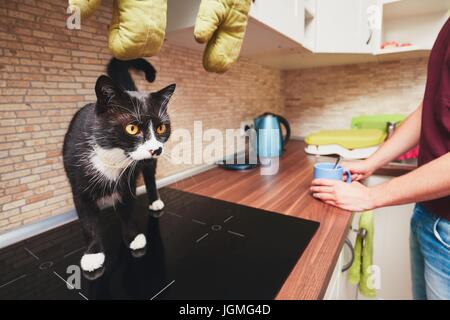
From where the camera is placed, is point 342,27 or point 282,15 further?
point 342,27

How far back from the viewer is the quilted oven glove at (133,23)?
0.35 metres

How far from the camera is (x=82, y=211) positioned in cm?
50

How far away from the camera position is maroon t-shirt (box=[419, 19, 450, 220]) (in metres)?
0.59

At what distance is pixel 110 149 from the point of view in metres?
0.48

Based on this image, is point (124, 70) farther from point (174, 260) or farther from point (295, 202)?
point (295, 202)

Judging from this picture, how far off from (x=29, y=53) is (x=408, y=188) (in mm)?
946

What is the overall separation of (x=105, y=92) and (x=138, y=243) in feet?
1.09

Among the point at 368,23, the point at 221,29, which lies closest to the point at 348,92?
the point at 368,23

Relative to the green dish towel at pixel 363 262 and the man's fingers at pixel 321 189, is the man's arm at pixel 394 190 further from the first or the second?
the green dish towel at pixel 363 262

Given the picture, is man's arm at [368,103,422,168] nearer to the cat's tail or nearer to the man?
Answer: the man

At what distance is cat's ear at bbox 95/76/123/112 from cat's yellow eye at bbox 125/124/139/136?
0.18 feet

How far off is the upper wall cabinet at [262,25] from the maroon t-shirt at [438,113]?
1.50ft

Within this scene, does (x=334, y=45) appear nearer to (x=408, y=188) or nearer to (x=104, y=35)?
(x=408, y=188)

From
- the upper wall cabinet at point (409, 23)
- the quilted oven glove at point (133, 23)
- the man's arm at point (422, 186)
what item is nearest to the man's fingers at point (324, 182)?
the man's arm at point (422, 186)
